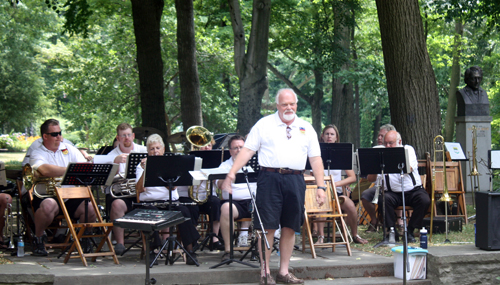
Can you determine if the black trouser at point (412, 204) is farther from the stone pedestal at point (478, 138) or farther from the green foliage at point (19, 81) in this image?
the green foliage at point (19, 81)

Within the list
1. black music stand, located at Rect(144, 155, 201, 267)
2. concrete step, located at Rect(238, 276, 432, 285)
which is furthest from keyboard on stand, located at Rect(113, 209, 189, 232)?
concrete step, located at Rect(238, 276, 432, 285)

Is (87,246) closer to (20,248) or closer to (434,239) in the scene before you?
(20,248)

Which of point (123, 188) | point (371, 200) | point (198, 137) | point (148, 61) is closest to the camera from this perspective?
point (123, 188)

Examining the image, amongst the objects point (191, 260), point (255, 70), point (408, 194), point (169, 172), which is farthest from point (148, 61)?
point (191, 260)

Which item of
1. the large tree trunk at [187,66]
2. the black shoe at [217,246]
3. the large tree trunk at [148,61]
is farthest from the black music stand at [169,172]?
the large tree trunk at [187,66]

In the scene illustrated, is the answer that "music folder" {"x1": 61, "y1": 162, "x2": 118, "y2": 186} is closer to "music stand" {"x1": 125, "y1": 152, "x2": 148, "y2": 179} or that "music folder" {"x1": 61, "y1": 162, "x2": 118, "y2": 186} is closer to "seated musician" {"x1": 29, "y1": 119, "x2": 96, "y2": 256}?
"music stand" {"x1": 125, "y1": 152, "x2": 148, "y2": 179}

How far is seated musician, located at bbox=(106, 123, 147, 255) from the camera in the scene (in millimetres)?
7754

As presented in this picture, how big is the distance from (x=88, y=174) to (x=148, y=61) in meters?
6.48

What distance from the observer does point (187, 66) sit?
47.1ft

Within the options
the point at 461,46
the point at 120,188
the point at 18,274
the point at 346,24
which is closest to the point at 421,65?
the point at 120,188

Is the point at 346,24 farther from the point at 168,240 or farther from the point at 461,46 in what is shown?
the point at 168,240

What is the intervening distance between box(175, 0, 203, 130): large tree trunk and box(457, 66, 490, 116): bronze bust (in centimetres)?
658

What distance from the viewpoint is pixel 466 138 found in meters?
14.9

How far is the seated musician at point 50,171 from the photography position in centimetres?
760
